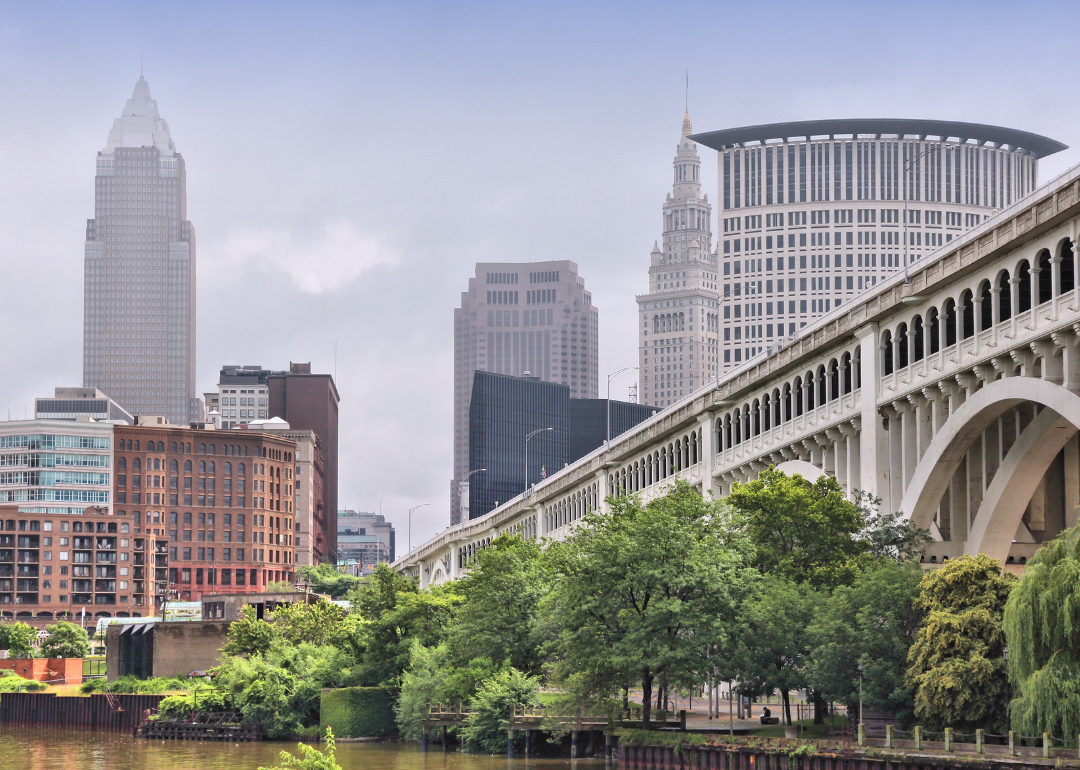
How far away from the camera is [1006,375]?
62.4m

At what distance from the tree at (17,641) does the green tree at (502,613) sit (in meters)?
105

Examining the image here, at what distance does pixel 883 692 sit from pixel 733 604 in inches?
407

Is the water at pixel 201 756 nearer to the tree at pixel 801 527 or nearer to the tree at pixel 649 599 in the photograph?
the tree at pixel 649 599

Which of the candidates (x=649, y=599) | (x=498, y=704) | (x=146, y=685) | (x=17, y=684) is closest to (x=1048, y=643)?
(x=649, y=599)

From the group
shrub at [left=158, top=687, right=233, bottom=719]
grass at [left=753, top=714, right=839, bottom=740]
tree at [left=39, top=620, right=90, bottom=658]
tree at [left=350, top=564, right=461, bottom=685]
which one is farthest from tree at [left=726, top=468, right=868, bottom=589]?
tree at [left=39, top=620, right=90, bottom=658]

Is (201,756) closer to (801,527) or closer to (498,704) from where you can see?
(498,704)

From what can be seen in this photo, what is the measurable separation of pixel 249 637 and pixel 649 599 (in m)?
65.1

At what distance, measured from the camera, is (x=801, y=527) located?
245 feet

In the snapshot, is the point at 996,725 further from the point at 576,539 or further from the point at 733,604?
the point at 576,539

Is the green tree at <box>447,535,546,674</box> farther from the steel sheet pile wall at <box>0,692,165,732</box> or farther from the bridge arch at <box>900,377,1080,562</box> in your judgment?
the steel sheet pile wall at <box>0,692,165,732</box>

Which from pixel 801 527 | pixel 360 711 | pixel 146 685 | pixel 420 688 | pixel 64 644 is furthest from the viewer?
pixel 64 644

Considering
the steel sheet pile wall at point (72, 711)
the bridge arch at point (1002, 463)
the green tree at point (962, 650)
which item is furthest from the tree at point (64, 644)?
the green tree at point (962, 650)

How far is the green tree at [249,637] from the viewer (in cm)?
12925

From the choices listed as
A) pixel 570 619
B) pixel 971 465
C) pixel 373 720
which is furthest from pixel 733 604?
pixel 373 720
